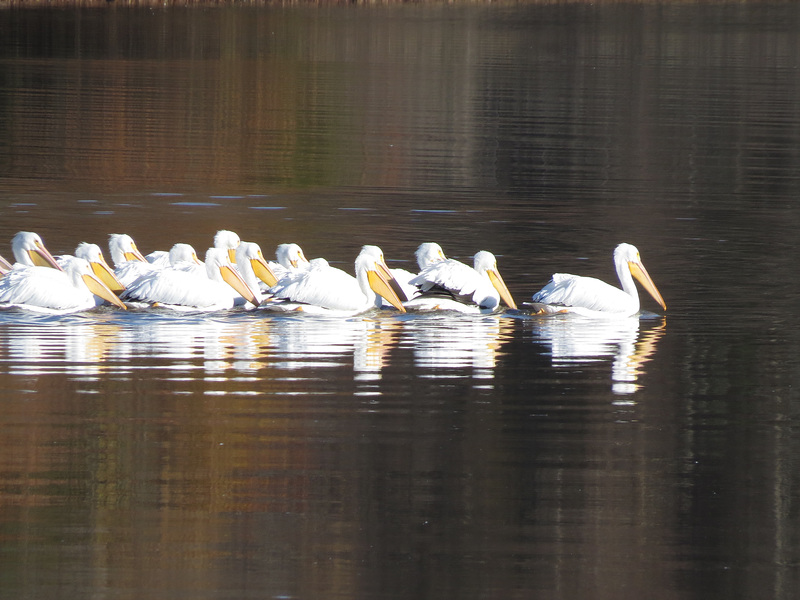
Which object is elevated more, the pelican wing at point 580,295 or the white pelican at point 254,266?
the white pelican at point 254,266

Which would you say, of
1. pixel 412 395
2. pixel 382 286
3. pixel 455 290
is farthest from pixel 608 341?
pixel 412 395

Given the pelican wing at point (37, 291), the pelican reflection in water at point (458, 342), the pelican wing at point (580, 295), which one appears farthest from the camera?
the pelican wing at point (580, 295)

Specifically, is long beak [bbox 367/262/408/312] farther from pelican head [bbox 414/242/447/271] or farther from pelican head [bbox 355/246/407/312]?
pelican head [bbox 414/242/447/271]

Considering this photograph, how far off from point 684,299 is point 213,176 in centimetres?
873

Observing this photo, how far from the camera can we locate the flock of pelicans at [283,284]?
11242 millimetres

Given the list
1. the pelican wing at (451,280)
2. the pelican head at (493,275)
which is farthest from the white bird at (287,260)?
the pelican head at (493,275)

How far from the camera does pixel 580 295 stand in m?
11.5

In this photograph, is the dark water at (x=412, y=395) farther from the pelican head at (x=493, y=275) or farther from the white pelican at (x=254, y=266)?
the white pelican at (x=254, y=266)

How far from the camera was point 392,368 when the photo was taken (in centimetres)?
984

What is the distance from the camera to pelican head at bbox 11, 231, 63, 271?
12.3 m

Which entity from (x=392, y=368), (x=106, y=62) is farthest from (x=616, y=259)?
(x=106, y=62)

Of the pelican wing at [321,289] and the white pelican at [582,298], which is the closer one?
the pelican wing at [321,289]

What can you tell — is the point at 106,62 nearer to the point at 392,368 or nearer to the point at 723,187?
the point at 723,187

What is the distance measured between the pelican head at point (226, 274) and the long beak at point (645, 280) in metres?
2.96
